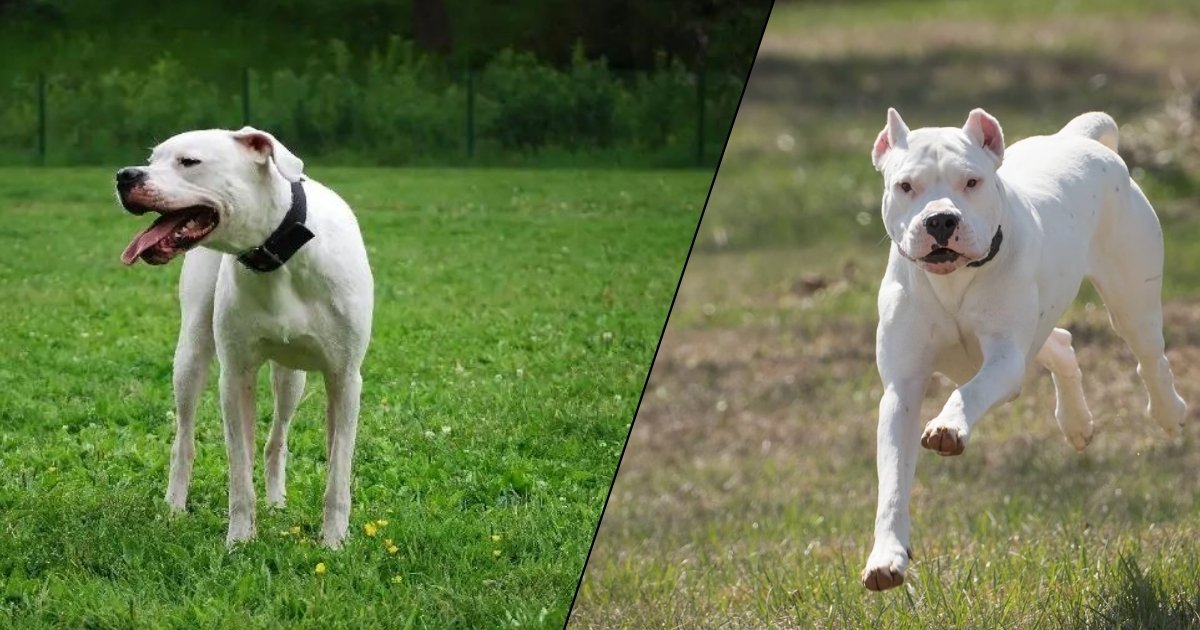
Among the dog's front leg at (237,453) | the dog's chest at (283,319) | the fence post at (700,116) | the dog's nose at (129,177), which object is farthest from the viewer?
the fence post at (700,116)

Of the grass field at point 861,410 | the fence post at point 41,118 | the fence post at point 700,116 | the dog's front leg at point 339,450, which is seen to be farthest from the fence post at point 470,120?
the dog's front leg at point 339,450

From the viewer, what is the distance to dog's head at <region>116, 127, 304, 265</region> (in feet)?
13.8

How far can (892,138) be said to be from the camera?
3.91m

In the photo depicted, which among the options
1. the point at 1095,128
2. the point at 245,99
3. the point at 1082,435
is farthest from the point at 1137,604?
the point at 245,99

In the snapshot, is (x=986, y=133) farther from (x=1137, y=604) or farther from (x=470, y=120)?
(x=470, y=120)

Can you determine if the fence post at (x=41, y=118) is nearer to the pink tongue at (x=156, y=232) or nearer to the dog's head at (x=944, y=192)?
the pink tongue at (x=156, y=232)

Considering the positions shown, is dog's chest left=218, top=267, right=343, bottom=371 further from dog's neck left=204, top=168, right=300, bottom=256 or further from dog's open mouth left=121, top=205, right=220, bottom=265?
dog's open mouth left=121, top=205, right=220, bottom=265

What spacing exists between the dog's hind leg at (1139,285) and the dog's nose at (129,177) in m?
2.07

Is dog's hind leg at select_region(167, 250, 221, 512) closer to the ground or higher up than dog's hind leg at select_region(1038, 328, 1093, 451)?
closer to the ground

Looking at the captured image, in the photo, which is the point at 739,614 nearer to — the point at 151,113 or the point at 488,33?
the point at 151,113

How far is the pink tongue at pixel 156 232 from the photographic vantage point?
4.19m

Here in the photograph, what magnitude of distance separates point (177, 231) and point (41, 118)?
5092mm

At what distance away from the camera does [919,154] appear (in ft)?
12.5

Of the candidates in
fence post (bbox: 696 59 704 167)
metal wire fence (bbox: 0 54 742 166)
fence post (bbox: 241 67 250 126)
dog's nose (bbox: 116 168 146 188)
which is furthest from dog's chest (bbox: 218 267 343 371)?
fence post (bbox: 696 59 704 167)
